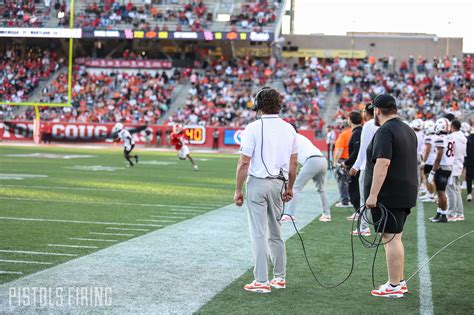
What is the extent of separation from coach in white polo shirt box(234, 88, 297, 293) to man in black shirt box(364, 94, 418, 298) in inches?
28.9

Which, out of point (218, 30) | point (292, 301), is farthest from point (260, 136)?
point (218, 30)

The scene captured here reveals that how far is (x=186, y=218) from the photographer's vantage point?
1173 centimetres

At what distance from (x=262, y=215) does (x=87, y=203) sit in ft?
23.7

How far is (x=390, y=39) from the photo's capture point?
53.2m

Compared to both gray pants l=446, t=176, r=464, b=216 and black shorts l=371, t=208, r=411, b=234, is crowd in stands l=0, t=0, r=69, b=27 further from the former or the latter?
black shorts l=371, t=208, r=411, b=234

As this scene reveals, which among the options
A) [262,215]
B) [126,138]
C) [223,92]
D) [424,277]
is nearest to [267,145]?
[262,215]

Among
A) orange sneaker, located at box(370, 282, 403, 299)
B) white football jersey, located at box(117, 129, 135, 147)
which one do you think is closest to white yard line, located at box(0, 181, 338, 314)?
orange sneaker, located at box(370, 282, 403, 299)

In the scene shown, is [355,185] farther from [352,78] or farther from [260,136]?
[352,78]

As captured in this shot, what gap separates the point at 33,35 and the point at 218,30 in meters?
20.7

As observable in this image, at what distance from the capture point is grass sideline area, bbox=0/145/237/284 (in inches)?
342

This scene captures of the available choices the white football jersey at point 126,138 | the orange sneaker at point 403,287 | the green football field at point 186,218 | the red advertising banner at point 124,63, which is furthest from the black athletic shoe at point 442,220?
the red advertising banner at point 124,63

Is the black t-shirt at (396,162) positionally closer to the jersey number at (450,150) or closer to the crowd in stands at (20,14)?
the jersey number at (450,150)

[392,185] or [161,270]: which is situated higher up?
[392,185]

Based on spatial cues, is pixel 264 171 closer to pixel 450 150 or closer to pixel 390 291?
pixel 390 291
